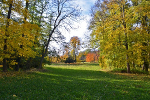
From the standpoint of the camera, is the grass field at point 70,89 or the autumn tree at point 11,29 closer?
the grass field at point 70,89

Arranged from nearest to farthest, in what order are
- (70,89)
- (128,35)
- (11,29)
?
(70,89) < (11,29) < (128,35)

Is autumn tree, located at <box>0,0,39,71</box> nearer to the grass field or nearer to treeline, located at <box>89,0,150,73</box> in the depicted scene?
the grass field

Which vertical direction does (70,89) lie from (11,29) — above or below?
below

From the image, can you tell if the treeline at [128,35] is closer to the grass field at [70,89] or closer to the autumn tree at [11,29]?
the grass field at [70,89]

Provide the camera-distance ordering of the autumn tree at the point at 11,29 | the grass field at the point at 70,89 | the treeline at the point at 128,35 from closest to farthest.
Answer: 1. the grass field at the point at 70,89
2. the autumn tree at the point at 11,29
3. the treeline at the point at 128,35

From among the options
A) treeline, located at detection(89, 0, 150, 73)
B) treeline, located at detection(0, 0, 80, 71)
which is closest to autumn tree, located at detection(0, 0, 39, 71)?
treeline, located at detection(0, 0, 80, 71)

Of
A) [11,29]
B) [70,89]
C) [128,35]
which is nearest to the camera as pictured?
[70,89]

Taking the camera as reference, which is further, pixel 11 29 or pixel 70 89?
pixel 11 29

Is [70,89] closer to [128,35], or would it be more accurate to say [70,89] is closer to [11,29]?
[11,29]

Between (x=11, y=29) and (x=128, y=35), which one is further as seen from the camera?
(x=128, y=35)

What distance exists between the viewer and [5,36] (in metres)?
Answer: 9.47

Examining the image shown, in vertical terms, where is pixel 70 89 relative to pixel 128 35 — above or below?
below

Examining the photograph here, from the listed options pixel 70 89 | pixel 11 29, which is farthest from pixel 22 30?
pixel 70 89

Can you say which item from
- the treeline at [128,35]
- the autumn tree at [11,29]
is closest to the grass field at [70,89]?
the autumn tree at [11,29]
